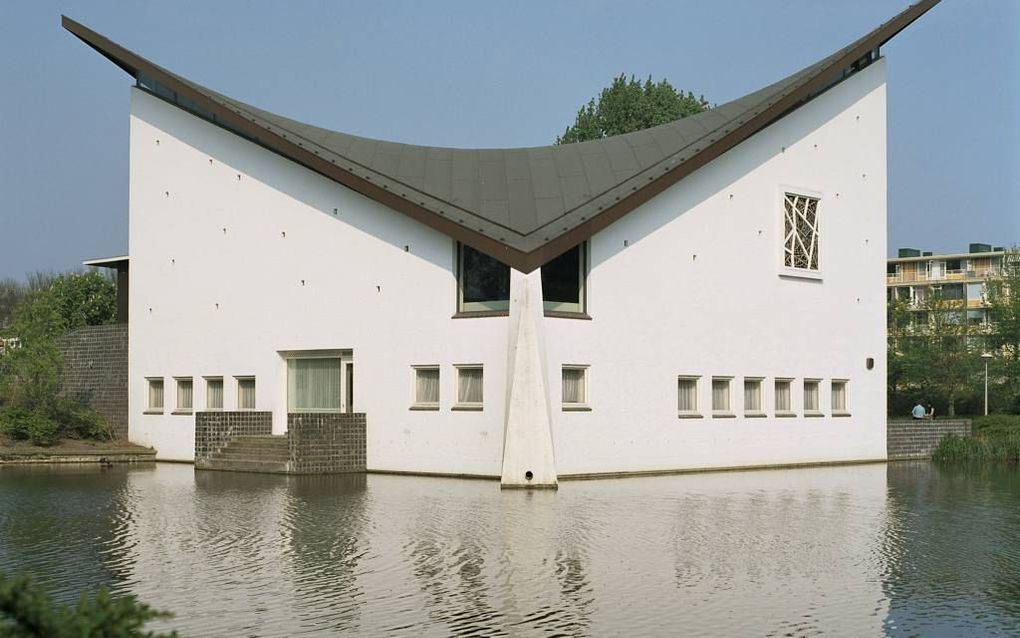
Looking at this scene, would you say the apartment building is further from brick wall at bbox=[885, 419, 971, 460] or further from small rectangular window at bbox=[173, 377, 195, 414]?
small rectangular window at bbox=[173, 377, 195, 414]

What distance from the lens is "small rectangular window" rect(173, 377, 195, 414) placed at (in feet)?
102

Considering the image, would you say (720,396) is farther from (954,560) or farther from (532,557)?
(532,557)

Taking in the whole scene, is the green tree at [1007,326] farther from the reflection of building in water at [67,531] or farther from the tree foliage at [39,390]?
the reflection of building in water at [67,531]

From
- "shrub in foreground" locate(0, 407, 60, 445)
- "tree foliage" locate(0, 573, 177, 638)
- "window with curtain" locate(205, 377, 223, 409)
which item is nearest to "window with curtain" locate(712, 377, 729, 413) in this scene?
"window with curtain" locate(205, 377, 223, 409)

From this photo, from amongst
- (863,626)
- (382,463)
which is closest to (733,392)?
(382,463)

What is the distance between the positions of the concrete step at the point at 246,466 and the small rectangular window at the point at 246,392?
87.4 inches

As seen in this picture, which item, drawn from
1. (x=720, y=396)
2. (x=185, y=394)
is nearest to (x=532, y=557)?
(x=720, y=396)

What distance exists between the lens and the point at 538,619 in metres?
9.56

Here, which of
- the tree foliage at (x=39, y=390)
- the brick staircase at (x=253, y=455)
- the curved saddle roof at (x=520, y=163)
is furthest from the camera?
the tree foliage at (x=39, y=390)

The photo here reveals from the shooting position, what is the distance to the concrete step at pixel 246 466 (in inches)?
1022

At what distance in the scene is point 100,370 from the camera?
33250mm

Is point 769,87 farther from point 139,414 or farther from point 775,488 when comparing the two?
point 139,414

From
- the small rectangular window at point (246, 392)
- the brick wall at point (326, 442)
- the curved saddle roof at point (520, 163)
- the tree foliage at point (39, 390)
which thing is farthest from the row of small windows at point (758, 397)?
the tree foliage at point (39, 390)

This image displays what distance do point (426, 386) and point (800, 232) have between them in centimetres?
1051
